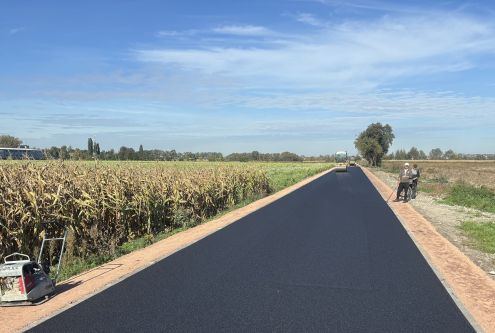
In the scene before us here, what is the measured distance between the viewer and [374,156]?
378ft

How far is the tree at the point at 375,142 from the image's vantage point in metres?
114

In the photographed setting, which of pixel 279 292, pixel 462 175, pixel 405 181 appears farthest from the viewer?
pixel 462 175

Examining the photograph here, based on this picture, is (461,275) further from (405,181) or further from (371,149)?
(371,149)

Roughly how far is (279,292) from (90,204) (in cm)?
579

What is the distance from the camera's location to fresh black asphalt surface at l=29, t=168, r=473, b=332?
550 cm

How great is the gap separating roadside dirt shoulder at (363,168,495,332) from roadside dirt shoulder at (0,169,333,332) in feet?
16.8

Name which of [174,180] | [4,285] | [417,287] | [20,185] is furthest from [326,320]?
[174,180]

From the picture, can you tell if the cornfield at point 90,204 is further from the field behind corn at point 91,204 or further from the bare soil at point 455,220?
the bare soil at point 455,220

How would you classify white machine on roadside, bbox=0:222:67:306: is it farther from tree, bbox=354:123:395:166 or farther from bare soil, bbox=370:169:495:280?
tree, bbox=354:123:395:166

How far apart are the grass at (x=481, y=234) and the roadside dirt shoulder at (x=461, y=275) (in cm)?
80

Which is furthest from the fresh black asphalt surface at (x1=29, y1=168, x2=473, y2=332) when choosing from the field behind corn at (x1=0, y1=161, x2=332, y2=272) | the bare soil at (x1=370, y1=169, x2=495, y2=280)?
the field behind corn at (x1=0, y1=161, x2=332, y2=272)

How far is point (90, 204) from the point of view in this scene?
10797 millimetres

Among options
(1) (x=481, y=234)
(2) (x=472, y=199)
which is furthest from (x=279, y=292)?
(2) (x=472, y=199)

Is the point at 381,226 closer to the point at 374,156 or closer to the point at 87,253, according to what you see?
the point at 87,253
